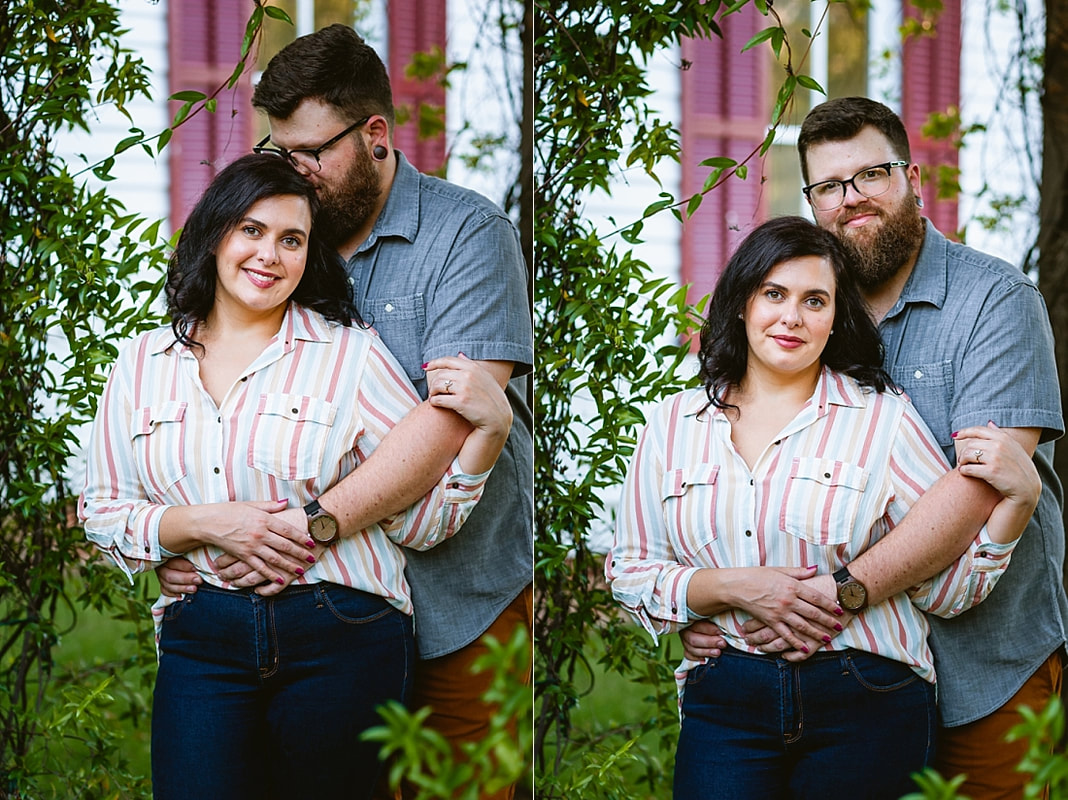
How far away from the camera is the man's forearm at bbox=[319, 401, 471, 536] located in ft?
6.70

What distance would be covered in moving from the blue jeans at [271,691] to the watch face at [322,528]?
3.5 inches

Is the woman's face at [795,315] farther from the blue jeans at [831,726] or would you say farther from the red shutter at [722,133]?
the blue jeans at [831,726]

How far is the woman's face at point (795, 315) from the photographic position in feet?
6.73

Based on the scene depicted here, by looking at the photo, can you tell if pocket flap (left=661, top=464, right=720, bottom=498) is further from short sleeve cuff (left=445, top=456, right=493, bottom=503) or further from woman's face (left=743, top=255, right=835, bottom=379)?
short sleeve cuff (left=445, top=456, right=493, bottom=503)

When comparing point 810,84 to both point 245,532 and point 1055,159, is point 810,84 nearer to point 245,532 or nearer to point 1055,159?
point 1055,159

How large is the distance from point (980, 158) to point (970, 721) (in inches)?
41.0

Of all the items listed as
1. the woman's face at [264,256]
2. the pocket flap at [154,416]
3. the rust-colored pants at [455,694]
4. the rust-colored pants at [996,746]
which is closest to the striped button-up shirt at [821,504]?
the rust-colored pants at [996,746]

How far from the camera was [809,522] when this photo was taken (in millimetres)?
2039

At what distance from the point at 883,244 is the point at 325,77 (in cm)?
106

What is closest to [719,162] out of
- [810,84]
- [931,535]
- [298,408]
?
[810,84]

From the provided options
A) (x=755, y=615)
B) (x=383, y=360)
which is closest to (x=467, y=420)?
(x=383, y=360)

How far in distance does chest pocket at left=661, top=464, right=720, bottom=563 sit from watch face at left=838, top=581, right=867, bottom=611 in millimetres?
247

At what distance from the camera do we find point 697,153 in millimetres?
2352

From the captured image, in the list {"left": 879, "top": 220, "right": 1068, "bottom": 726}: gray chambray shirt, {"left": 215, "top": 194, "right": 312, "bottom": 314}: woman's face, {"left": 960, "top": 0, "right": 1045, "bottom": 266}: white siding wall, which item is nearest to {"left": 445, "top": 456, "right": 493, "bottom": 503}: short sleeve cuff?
{"left": 215, "top": 194, "right": 312, "bottom": 314}: woman's face
